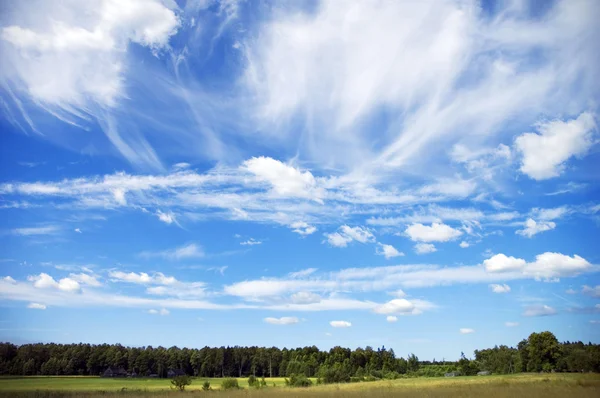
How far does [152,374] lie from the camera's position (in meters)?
110

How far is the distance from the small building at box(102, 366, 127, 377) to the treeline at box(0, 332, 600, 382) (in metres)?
1.49

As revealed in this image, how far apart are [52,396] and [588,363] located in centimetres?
7945

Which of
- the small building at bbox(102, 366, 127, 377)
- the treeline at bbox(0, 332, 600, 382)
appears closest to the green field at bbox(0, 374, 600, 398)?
the treeline at bbox(0, 332, 600, 382)

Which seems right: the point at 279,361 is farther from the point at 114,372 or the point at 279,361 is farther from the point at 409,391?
the point at 409,391

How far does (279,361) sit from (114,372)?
48468 millimetres

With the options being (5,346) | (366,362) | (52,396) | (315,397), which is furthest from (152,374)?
(315,397)

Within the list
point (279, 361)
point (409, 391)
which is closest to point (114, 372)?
point (279, 361)

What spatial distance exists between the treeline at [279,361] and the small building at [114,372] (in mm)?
1495

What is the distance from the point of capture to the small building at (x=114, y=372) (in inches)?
3871

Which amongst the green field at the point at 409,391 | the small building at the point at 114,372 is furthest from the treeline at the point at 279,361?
the green field at the point at 409,391

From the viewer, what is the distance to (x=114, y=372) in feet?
331

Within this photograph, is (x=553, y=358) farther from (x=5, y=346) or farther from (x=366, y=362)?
(x=5, y=346)

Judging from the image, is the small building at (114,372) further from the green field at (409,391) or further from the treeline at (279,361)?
the green field at (409,391)

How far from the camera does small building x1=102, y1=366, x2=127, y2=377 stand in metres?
98.3
